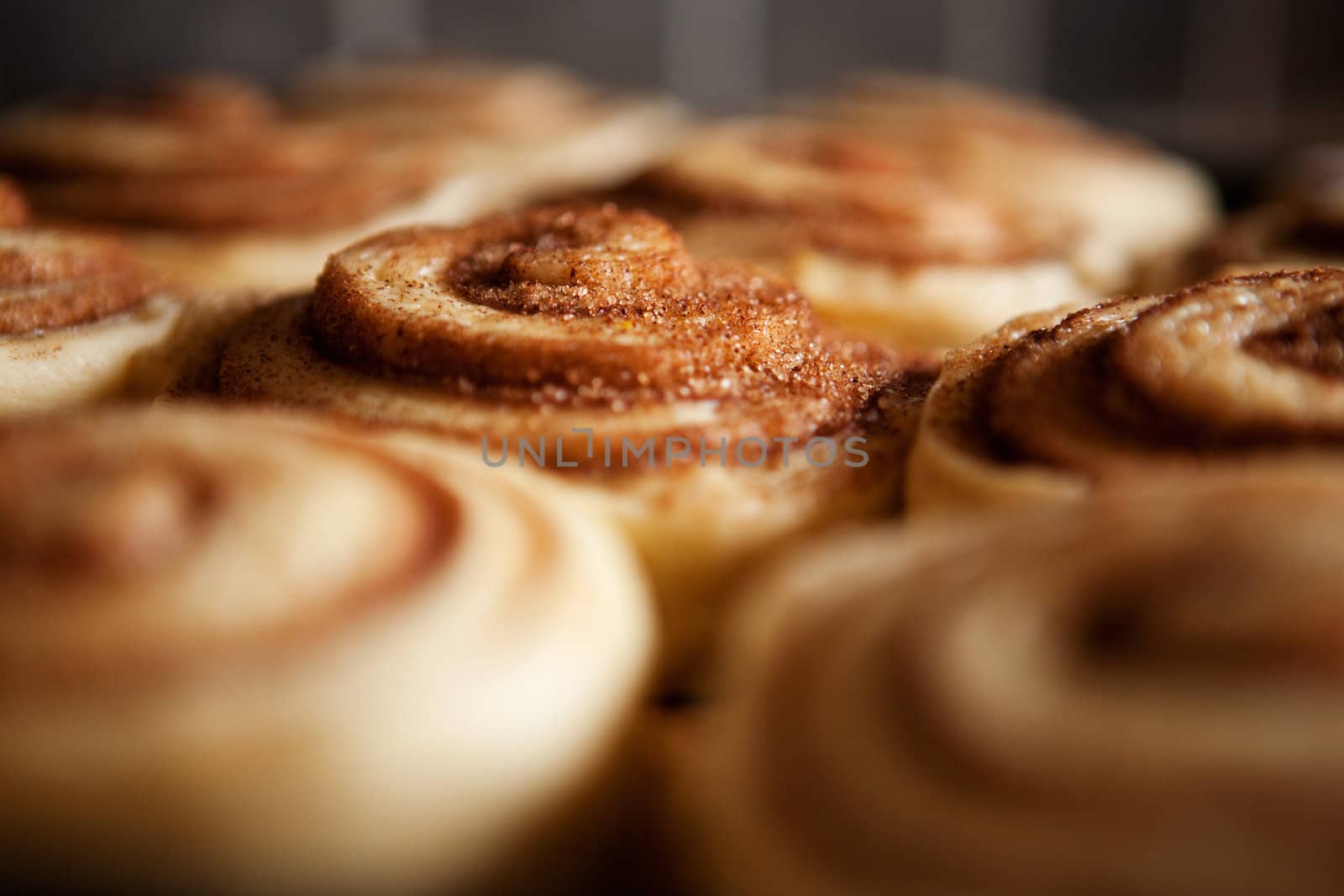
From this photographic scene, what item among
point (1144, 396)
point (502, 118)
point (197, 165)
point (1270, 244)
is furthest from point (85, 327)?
point (502, 118)

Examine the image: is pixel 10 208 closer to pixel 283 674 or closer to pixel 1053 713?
pixel 283 674

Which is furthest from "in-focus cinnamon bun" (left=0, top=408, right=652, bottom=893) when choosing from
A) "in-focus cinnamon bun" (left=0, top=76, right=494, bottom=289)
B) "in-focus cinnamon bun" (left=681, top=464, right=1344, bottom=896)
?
"in-focus cinnamon bun" (left=0, top=76, right=494, bottom=289)

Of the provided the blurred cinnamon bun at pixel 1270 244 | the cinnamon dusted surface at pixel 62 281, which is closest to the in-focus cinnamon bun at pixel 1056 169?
the blurred cinnamon bun at pixel 1270 244

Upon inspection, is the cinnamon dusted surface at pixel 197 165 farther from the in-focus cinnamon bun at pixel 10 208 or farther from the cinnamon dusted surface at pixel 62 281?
the cinnamon dusted surface at pixel 62 281

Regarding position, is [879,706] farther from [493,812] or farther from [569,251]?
[569,251]

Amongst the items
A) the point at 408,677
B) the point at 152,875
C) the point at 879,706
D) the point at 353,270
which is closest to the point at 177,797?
the point at 152,875

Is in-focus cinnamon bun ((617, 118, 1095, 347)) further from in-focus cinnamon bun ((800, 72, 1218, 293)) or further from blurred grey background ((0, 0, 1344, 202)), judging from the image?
blurred grey background ((0, 0, 1344, 202))
